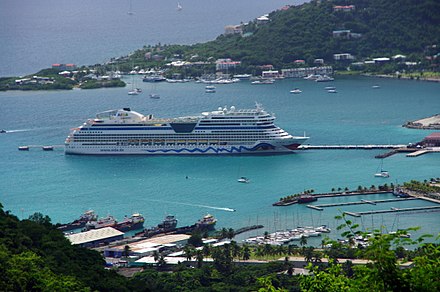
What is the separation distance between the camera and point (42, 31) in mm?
76750

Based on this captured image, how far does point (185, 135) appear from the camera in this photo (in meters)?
34.4

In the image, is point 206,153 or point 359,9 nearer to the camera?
point 206,153

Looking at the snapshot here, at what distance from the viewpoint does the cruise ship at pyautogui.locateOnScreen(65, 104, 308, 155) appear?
111 feet

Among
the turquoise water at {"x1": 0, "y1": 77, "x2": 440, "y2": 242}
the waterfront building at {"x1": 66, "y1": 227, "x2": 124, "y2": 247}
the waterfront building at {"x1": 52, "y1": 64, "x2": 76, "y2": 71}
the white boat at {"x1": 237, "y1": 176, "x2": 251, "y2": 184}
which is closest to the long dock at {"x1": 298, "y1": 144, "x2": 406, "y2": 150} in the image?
the turquoise water at {"x1": 0, "y1": 77, "x2": 440, "y2": 242}

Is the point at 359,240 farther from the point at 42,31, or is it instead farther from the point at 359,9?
the point at 42,31

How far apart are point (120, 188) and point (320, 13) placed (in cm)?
3169

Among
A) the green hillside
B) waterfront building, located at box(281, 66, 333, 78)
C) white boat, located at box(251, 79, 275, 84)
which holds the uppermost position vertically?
the green hillside

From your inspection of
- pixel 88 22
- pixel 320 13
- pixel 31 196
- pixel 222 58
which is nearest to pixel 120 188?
pixel 31 196

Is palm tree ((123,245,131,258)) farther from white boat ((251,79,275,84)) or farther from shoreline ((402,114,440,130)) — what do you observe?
white boat ((251,79,275,84))

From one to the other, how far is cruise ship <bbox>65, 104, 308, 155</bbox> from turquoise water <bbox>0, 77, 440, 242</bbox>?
0.56 m

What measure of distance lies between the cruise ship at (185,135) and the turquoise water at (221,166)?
563mm

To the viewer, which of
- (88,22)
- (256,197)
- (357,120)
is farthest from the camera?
(88,22)

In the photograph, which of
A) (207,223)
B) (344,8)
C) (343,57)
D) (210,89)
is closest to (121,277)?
(207,223)

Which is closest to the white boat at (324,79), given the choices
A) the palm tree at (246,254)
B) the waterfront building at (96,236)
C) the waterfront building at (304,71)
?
the waterfront building at (304,71)
